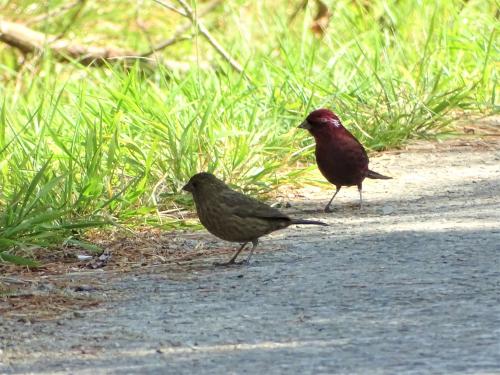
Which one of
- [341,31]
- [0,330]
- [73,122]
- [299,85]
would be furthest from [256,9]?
[0,330]

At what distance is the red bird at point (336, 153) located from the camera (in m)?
6.56

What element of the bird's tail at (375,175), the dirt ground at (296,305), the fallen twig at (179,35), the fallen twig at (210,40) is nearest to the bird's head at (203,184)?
the dirt ground at (296,305)

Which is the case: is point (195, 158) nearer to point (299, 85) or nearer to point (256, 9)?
point (299, 85)

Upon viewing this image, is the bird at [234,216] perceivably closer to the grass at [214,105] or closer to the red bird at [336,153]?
the grass at [214,105]

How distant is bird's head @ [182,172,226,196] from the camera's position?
18.0 feet

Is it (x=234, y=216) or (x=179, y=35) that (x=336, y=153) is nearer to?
(x=234, y=216)

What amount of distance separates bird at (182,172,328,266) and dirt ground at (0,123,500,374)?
0.45 ft

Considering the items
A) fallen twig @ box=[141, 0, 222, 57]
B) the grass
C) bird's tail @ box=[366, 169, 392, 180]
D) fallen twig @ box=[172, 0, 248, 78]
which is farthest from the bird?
fallen twig @ box=[141, 0, 222, 57]

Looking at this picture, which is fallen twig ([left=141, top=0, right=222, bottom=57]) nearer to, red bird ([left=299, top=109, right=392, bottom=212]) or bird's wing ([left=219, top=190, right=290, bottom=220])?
red bird ([left=299, top=109, right=392, bottom=212])

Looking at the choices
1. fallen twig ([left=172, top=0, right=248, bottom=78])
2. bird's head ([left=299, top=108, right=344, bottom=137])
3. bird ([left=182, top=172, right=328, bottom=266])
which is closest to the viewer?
bird ([left=182, top=172, right=328, bottom=266])

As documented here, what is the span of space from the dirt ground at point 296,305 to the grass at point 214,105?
45 centimetres

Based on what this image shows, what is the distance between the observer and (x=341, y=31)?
33.3 ft

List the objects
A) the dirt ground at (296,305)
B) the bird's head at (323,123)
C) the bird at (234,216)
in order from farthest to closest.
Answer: the bird's head at (323,123) < the bird at (234,216) < the dirt ground at (296,305)

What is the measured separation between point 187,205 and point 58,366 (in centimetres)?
277
